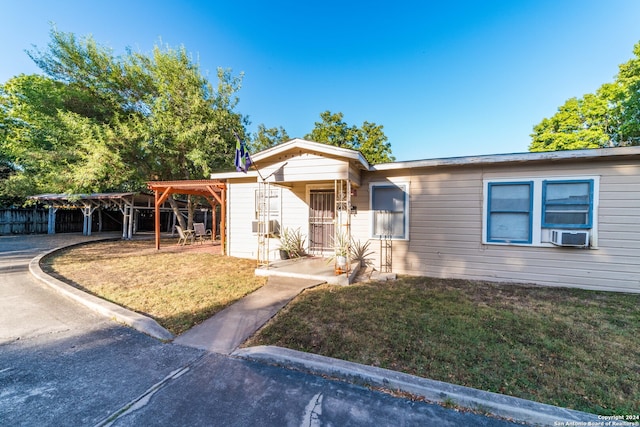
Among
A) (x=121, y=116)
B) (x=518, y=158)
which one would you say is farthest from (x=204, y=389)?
(x=121, y=116)

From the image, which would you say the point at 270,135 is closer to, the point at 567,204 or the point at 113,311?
the point at 113,311

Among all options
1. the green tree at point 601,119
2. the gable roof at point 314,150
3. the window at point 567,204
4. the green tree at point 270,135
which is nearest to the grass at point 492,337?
the window at point 567,204

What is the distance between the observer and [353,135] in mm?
24453

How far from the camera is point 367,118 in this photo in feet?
79.2

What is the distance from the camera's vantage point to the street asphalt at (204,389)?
6.19 ft

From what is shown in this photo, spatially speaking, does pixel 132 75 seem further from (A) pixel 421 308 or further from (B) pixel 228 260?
(A) pixel 421 308

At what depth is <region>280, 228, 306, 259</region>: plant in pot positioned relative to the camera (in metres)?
7.18

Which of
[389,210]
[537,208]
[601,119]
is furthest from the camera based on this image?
[601,119]

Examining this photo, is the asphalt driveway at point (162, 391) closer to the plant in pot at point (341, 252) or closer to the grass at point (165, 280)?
the grass at point (165, 280)

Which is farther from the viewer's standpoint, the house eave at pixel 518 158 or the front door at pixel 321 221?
the front door at pixel 321 221

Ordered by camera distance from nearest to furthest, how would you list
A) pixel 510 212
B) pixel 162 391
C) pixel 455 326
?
pixel 162 391, pixel 455 326, pixel 510 212

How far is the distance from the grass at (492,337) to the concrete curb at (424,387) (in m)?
0.12

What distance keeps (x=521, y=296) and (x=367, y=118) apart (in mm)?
22426

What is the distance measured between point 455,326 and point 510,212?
368 cm
